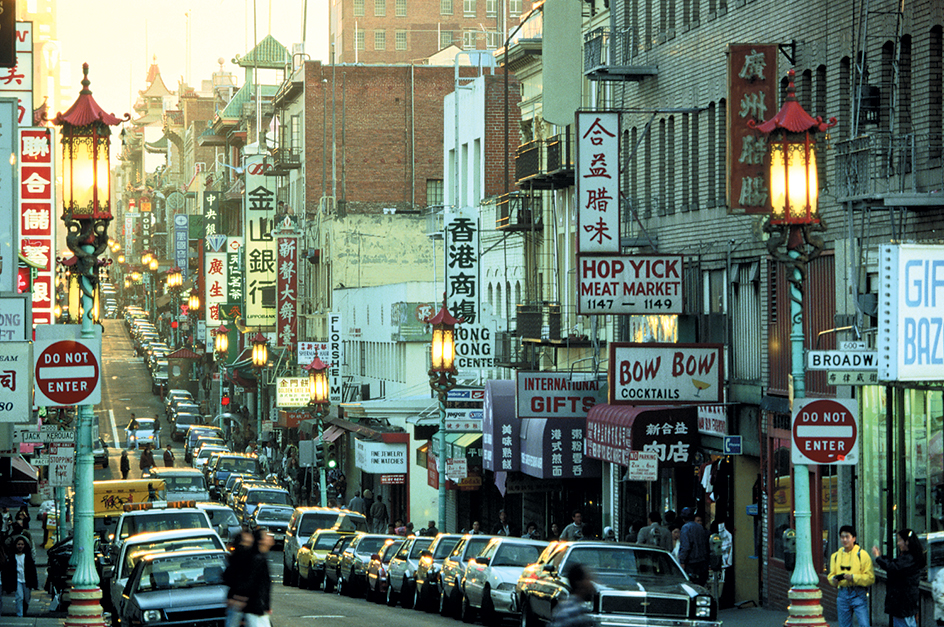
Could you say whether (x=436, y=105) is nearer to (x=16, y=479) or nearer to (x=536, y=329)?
(x=536, y=329)

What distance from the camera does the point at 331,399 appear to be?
6081 centimetres

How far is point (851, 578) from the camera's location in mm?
18703

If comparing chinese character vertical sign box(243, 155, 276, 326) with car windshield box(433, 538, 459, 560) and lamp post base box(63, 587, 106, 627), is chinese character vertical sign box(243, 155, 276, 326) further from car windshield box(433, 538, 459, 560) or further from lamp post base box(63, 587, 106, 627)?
lamp post base box(63, 587, 106, 627)

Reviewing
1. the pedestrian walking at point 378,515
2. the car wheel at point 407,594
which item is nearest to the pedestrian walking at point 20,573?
the car wheel at point 407,594

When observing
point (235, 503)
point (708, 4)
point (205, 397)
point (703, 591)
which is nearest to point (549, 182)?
point (708, 4)

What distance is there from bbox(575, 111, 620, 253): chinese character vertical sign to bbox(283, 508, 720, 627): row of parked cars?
20.5ft

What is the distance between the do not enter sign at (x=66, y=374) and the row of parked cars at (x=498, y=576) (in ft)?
19.6

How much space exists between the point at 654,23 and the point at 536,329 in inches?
370

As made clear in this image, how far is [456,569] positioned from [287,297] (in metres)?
48.1

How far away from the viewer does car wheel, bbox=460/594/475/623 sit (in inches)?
944

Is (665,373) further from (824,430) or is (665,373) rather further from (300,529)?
(300,529)

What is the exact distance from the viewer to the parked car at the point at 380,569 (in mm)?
29906

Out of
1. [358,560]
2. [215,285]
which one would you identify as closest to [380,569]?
[358,560]

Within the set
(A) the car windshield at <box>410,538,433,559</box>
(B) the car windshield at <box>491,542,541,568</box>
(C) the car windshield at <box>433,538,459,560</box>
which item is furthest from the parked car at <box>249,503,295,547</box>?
(B) the car windshield at <box>491,542,541,568</box>
